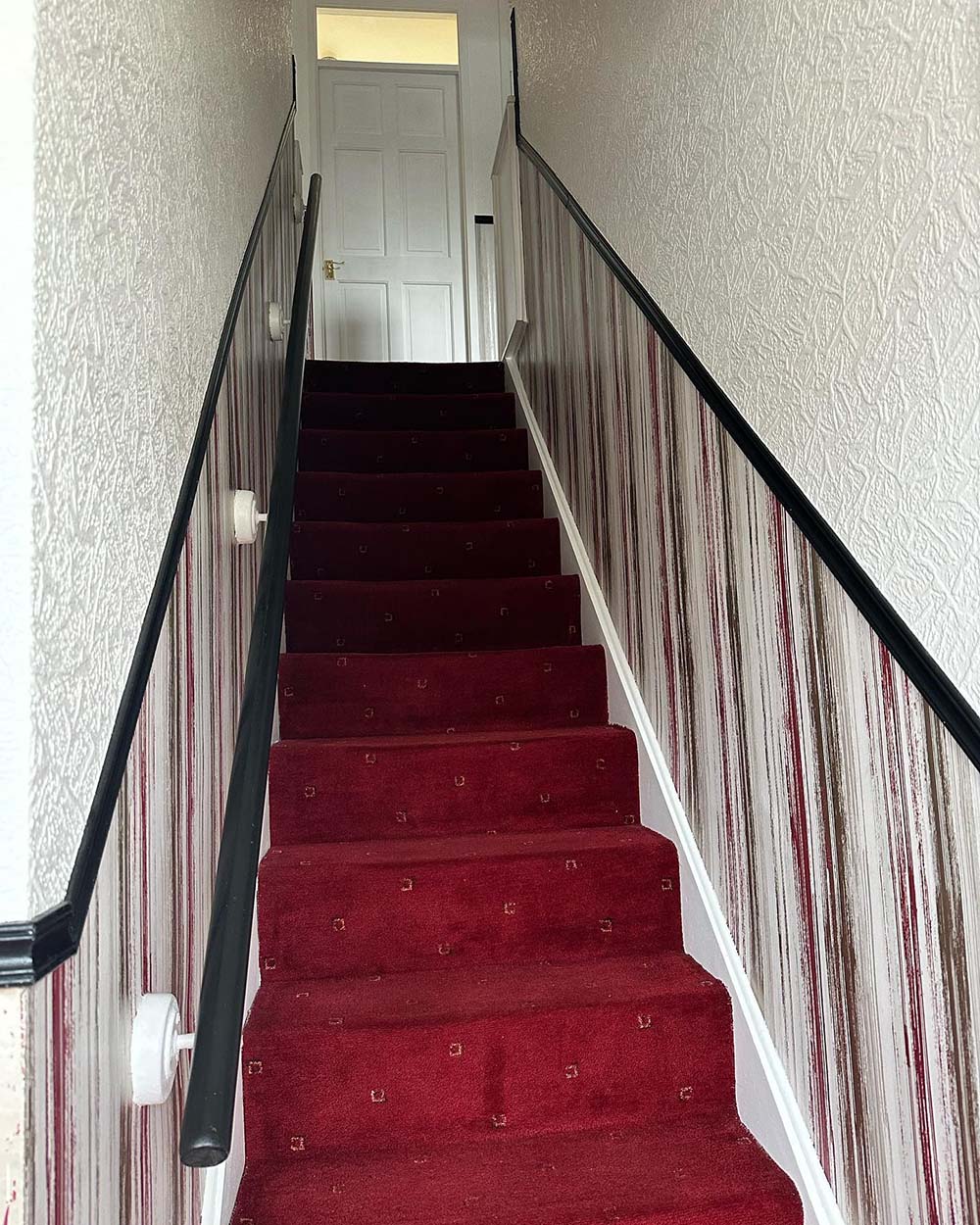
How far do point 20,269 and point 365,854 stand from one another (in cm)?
133

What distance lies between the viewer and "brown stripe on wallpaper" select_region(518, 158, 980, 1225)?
1056 millimetres

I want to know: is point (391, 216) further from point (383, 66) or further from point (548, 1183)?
point (548, 1183)

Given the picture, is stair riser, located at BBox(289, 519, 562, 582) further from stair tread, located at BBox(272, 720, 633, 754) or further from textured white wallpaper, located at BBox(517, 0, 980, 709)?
textured white wallpaper, located at BBox(517, 0, 980, 709)

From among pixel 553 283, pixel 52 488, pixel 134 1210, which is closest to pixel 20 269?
pixel 52 488

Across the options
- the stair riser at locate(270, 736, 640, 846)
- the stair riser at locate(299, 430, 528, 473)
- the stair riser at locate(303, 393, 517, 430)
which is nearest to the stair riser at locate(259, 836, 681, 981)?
the stair riser at locate(270, 736, 640, 846)

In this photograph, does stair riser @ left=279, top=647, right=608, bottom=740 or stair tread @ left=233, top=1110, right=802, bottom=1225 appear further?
stair riser @ left=279, top=647, right=608, bottom=740

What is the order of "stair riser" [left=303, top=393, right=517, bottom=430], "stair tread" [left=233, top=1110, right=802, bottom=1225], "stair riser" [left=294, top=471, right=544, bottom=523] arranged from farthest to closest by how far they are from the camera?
1. "stair riser" [left=303, top=393, right=517, bottom=430]
2. "stair riser" [left=294, top=471, right=544, bottom=523]
3. "stair tread" [left=233, top=1110, right=802, bottom=1225]

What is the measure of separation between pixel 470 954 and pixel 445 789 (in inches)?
14.8

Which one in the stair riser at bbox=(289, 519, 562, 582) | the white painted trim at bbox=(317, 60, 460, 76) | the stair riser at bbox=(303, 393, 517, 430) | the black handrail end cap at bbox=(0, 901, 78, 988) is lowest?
the black handrail end cap at bbox=(0, 901, 78, 988)

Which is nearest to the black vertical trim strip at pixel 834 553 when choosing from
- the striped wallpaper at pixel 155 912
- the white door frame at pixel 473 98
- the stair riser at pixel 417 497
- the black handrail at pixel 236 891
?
the black handrail at pixel 236 891

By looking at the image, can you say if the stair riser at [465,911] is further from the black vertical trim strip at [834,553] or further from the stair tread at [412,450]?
the stair tread at [412,450]

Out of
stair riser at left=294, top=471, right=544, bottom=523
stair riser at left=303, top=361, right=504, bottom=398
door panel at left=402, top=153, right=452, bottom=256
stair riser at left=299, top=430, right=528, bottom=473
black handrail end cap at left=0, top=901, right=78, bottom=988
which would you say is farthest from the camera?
door panel at left=402, top=153, right=452, bottom=256

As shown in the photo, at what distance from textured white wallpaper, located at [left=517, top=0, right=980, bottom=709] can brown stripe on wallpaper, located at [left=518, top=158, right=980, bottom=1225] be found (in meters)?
0.13

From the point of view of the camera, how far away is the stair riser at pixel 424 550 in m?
2.74
